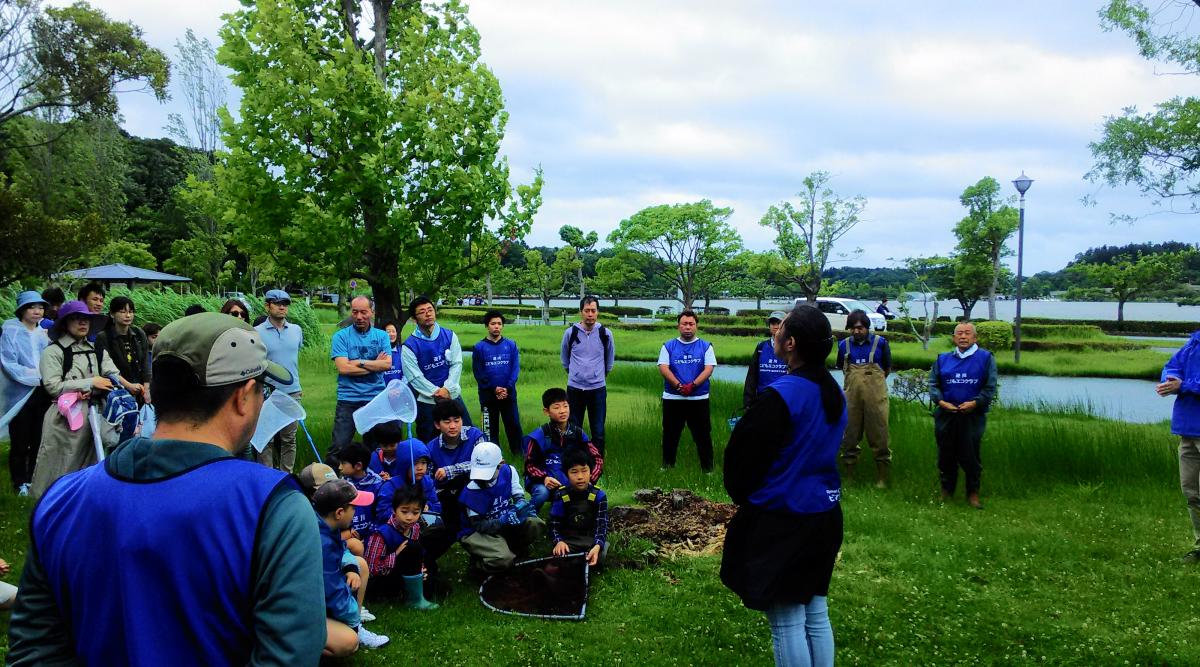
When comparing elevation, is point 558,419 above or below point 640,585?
above

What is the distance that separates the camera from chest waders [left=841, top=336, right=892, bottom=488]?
Answer: 25.2 ft

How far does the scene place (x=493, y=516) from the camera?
17.3ft

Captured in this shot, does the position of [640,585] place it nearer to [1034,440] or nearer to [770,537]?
[770,537]

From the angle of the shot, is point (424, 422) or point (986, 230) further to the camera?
point (986, 230)

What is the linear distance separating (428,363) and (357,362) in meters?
0.83

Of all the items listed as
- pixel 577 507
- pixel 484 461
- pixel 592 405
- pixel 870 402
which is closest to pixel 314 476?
pixel 484 461

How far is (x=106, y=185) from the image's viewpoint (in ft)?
114

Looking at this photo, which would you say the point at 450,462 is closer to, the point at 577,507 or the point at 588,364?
the point at 577,507

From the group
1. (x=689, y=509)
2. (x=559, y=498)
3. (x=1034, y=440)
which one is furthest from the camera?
(x=1034, y=440)

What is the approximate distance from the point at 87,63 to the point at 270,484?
2336cm

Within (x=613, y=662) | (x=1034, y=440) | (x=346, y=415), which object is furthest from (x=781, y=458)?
(x=1034, y=440)

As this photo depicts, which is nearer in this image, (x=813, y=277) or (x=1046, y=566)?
(x=1046, y=566)

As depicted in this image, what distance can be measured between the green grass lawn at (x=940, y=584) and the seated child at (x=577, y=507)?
13.6 inches

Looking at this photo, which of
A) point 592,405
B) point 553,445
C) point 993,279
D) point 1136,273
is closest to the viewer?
point 553,445
